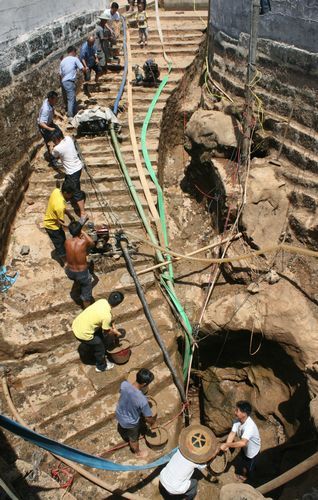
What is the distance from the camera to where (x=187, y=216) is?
9.47m

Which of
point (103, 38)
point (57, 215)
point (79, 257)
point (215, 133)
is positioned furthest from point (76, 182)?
point (103, 38)

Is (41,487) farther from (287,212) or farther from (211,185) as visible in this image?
(211,185)

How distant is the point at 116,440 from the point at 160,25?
12.2 m

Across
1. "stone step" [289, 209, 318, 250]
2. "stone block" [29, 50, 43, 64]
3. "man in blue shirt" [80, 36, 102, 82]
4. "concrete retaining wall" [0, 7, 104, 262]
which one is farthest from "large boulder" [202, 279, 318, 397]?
"man in blue shirt" [80, 36, 102, 82]

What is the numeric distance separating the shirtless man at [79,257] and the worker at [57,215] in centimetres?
42

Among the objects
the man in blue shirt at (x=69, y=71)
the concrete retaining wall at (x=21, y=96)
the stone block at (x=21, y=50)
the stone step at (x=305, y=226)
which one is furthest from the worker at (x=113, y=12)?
the stone step at (x=305, y=226)

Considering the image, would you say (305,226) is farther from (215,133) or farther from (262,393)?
(262,393)

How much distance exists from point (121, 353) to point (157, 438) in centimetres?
134

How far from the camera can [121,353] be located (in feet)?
20.7

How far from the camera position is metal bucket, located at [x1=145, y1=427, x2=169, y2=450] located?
19.3ft

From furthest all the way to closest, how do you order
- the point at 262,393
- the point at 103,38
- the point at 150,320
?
the point at 103,38 < the point at 262,393 < the point at 150,320

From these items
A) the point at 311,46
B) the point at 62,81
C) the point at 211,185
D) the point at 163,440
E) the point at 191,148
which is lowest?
the point at 163,440

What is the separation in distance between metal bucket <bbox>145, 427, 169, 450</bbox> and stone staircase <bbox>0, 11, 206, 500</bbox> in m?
0.15

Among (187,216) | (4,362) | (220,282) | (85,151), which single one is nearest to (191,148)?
(187,216)
